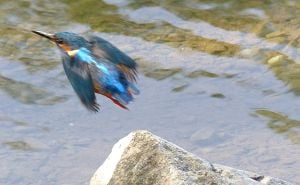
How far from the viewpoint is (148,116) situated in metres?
5.52

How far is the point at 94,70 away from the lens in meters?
3.76

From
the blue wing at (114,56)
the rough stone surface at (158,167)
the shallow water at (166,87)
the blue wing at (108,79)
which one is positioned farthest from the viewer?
the shallow water at (166,87)

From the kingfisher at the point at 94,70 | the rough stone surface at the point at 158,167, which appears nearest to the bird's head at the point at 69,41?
the kingfisher at the point at 94,70

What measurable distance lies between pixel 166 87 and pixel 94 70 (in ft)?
6.90

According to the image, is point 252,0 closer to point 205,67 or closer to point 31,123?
point 205,67

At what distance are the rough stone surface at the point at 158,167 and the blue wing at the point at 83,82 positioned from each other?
8.8 inches

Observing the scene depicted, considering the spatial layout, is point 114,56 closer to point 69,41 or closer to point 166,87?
point 69,41

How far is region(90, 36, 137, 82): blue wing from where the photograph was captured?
3852 mm

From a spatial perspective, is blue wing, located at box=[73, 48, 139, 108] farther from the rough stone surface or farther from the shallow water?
the shallow water

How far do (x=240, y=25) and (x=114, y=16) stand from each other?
91 cm

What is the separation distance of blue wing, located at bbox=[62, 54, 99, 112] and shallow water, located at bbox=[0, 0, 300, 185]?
1.21m

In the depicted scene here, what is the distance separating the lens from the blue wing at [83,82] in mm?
3734

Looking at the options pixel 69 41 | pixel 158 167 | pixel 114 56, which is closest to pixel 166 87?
pixel 114 56

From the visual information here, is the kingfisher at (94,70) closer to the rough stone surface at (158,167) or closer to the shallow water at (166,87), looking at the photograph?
the rough stone surface at (158,167)
